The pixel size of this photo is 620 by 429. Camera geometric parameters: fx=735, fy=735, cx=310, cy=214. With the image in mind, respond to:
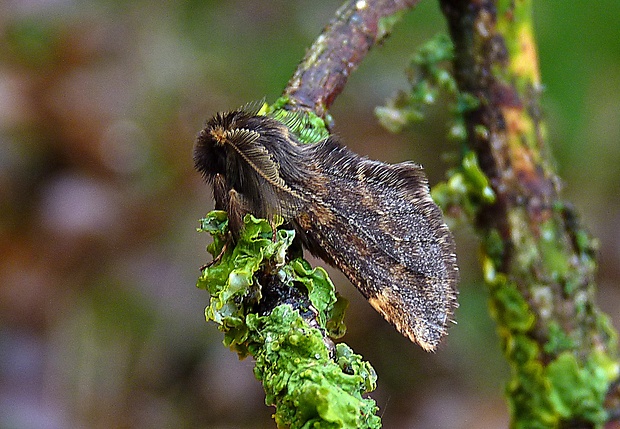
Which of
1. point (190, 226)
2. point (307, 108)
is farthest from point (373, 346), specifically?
point (307, 108)

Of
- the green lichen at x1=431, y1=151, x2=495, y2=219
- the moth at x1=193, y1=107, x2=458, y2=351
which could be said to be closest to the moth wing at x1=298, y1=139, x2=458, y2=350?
the moth at x1=193, y1=107, x2=458, y2=351

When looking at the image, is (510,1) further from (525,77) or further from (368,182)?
(368,182)

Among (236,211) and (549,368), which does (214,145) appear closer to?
(236,211)

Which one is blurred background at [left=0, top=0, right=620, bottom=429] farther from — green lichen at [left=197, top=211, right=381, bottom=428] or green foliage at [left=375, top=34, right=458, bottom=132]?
green lichen at [left=197, top=211, right=381, bottom=428]

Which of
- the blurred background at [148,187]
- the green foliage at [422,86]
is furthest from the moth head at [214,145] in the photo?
the blurred background at [148,187]

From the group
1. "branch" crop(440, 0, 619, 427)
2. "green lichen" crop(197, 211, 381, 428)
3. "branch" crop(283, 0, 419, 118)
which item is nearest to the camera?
"green lichen" crop(197, 211, 381, 428)
